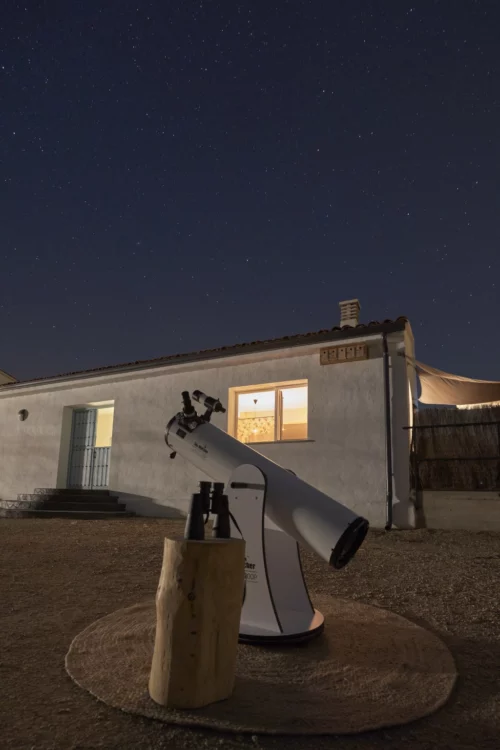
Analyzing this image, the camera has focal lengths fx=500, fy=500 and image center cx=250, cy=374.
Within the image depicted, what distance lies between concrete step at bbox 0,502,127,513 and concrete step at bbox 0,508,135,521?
23 cm

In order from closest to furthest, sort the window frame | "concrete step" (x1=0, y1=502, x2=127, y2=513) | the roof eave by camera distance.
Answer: the roof eave
the window frame
"concrete step" (x1=0, y1=502, x2=127, y2=513)

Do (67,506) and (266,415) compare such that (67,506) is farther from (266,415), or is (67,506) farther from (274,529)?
(274,529)

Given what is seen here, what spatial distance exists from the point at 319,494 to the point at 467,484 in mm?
6091

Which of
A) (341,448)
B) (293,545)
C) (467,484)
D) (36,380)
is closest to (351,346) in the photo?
(341,448)

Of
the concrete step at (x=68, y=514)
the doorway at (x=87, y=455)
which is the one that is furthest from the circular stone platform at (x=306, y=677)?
the doorway at (x=87, y=455)

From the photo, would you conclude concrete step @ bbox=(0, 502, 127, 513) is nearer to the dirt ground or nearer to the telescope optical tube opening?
the dirt ground

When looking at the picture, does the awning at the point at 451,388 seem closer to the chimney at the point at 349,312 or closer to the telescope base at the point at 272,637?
the chimney at the point at 349,312

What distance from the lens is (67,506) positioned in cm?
1077

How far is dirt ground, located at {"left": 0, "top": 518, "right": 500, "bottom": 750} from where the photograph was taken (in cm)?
194

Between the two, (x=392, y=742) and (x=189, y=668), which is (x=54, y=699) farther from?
(x=392, y=742)

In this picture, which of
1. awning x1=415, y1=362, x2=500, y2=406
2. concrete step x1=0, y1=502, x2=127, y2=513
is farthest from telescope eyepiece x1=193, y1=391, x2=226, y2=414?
concrete step x1=0, y1=502, x2=127, y2=513

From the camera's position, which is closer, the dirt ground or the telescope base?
the dirt ground

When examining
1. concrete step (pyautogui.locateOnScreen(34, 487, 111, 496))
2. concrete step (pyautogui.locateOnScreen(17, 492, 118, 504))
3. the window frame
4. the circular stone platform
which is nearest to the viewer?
the circular stone platform

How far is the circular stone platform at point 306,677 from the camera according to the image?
2.07 m
